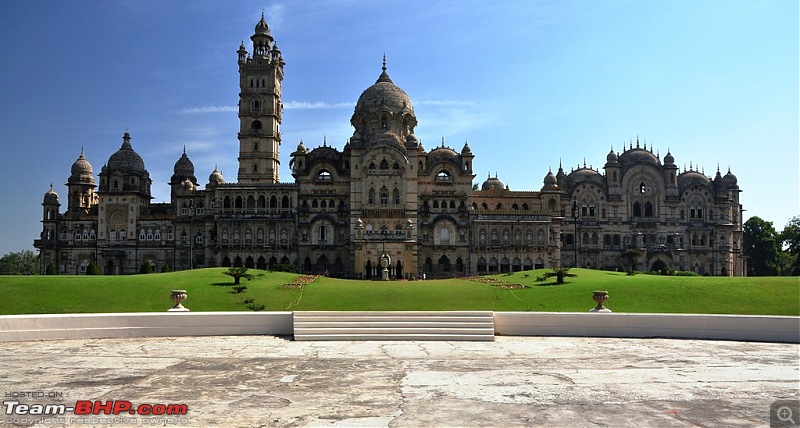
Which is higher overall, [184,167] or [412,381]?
[184,167]

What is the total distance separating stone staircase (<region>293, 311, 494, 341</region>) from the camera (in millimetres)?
21734

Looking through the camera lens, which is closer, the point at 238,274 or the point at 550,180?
the point at 238,274

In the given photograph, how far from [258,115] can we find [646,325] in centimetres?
5714

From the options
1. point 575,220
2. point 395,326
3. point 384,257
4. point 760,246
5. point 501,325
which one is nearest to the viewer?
point 395,326

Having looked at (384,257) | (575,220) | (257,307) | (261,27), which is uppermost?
(261,27)

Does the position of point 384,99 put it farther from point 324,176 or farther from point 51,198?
point 51,198

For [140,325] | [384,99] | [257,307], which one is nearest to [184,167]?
[384,99]

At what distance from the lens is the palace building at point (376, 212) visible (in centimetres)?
6469

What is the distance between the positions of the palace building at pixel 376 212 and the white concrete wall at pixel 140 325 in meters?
37.1

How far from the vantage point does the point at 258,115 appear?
72125mm

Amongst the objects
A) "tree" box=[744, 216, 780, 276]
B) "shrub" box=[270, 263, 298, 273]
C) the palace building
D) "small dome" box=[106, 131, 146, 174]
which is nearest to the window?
the palace building

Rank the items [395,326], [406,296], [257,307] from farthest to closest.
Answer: [406,296], [257,307], [395,326]

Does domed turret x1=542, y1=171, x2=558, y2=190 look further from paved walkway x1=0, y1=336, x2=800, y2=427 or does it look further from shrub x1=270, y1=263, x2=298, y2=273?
paved walkway x1=0, y1=336, x2=800, y2=427

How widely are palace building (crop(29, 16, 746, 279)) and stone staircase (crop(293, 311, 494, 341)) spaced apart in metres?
36.3
